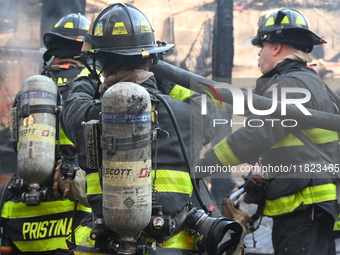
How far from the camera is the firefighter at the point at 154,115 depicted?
10.3 ft

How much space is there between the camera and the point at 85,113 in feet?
10.5

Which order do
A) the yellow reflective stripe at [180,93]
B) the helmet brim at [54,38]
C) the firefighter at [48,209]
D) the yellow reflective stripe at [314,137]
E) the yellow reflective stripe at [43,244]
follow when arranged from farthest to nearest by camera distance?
the helmet brim at [54,38] < the yellow reflective stripe at [43,244] < the firefighter at [48,209] < the yellow reflective stripe at [314,137] < the yellow reflective stripe at [180,93]

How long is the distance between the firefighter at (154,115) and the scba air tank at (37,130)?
99cm

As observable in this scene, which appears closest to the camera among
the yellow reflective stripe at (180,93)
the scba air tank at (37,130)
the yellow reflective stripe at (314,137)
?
the yellow reflective stripe at (180,93)

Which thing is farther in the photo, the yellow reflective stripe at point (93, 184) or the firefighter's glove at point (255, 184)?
the firefighter's glove at point (255, 184)

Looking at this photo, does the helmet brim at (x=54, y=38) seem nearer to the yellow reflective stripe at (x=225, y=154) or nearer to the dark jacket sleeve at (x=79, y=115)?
the yellow reflective stripe at (x=225, y=154)

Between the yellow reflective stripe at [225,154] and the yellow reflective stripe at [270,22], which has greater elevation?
the yellow reflective stripe at [270,22]

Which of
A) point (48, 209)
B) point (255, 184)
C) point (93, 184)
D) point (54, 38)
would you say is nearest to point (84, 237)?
point (93, 184)

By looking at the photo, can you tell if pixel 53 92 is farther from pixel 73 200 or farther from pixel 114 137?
pixel 114 137

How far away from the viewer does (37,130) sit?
4.32 m

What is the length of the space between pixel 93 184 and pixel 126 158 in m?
0.46

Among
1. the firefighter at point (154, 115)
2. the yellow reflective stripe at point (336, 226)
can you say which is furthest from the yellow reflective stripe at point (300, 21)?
the firefighter at point (154, 115)

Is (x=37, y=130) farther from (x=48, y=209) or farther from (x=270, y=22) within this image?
(x=270, y=22)

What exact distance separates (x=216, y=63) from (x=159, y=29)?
31.1 inches
